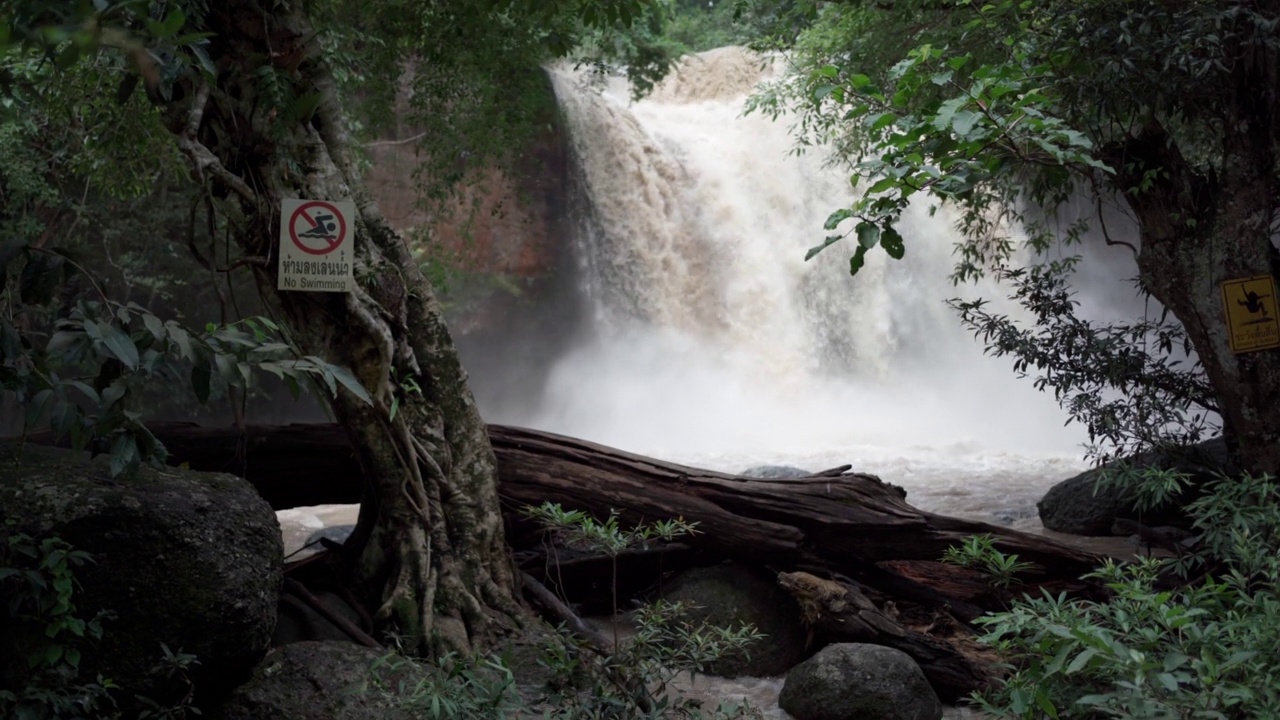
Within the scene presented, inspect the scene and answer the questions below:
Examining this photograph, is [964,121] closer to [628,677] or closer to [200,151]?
[628,677]

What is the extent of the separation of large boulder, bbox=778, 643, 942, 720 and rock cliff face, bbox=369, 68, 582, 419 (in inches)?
463

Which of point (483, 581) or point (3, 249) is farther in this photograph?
point (483, 581)

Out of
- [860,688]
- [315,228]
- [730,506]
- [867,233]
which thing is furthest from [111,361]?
[730,506]

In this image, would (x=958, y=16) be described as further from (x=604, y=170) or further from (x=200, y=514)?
(x=604, y=170)

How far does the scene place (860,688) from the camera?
378 centimetres

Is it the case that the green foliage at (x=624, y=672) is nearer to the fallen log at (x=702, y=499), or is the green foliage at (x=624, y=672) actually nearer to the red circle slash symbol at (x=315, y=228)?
the red circle slash symbol at (x=315, y=228)

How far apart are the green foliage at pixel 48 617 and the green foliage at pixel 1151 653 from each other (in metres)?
2.19

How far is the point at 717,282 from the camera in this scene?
50.2ft

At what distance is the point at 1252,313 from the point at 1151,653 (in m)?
2.48

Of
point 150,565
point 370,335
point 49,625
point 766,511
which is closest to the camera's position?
point 49,625

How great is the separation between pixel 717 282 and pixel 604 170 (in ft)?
7.62

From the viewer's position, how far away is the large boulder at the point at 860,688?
3.75 meters

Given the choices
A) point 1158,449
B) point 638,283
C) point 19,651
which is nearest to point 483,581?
point 19,651

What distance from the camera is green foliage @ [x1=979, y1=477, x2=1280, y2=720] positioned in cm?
204
